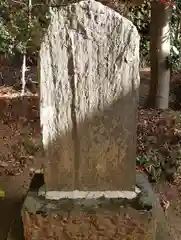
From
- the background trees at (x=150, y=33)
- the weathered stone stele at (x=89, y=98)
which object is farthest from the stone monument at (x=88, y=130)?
the background trees at (x=150, y=33)

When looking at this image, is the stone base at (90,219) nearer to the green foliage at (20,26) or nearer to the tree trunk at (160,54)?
the green foliage at (20,26)

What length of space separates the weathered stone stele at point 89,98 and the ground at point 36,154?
1242mm

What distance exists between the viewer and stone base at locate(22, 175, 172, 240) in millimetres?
1957

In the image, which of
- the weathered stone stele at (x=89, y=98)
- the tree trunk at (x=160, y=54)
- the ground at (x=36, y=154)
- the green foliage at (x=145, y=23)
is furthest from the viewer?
the green foliage at (x=145, y=23)

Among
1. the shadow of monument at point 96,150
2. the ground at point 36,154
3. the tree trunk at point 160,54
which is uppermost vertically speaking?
the tree trunk at point 160,54

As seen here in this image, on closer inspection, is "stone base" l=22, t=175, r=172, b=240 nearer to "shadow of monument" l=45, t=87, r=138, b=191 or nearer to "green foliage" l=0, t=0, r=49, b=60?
"shadow of monument" l=45, t=87, r=138, b=191

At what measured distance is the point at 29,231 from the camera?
2.01 m

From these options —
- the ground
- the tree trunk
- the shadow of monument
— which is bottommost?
the ground

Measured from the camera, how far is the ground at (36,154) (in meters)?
3.51

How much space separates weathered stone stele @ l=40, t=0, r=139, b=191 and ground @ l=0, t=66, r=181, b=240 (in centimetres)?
124

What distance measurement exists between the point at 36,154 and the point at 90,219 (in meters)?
2.50

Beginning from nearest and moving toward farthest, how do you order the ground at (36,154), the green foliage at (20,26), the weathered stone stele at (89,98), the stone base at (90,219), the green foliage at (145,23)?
the weathered stone stele at (89,98) → the stone base at (90,219) → the ground at (36,154) → the green foliage at (20,26) → the green foliage at (145,23)

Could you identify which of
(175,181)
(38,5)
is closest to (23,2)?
(38,5)

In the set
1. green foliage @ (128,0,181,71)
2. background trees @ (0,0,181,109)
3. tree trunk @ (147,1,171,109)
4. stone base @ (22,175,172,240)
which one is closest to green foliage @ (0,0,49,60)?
background trees @ (0,0,181,109)
